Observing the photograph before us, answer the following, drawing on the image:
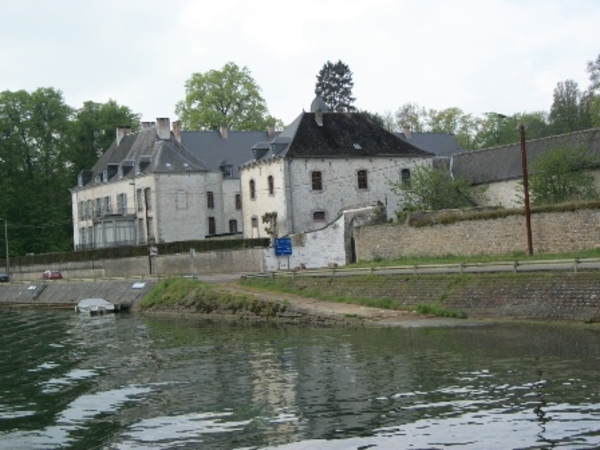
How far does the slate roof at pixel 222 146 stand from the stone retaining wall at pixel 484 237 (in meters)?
27.1

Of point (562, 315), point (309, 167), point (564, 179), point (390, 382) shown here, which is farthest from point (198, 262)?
point (390, 382)

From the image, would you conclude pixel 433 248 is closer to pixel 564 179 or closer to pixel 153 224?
pixel 564 179

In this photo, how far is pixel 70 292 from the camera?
210ft

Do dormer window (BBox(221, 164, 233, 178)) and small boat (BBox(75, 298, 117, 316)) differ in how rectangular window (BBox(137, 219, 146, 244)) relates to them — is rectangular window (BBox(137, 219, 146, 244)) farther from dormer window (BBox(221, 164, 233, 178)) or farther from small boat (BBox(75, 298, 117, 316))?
small boat (BBox(75, 298, 117, 316))

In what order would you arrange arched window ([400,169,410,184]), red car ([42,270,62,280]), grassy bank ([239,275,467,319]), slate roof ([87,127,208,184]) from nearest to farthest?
grassy bank ([239,275,467,319])
arched window ([400,169,410,184])
slate roof ([87,127,208,184])
red car ([42,270,62,280])

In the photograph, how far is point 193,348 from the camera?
32062 millimetres

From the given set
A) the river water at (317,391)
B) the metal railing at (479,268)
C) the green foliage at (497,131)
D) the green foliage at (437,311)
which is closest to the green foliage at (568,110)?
the green foliage at (497,131)

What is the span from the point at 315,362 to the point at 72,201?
214ft

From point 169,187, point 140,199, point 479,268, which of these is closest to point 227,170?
point 169,187

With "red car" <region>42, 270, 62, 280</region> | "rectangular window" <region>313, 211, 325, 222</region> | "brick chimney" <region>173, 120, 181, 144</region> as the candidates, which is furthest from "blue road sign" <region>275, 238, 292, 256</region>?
"red car" <region>42, 270, 62, 280</region>

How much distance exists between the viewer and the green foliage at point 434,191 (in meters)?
58.1

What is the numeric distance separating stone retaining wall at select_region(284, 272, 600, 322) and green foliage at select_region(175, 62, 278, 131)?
174 ft

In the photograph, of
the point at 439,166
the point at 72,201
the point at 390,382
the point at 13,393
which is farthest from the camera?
the point at 72,201

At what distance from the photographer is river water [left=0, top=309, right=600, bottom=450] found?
17391mm
